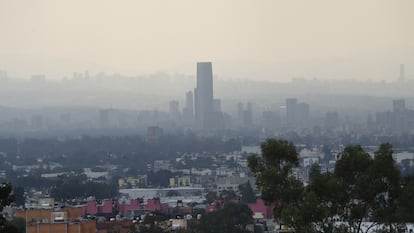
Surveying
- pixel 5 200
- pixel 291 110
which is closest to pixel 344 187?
pixel 5 200

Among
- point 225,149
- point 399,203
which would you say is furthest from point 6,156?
point 399,203

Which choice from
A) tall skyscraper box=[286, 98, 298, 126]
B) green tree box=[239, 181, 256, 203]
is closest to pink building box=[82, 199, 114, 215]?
green tree box=[239, 181, 256, 203]

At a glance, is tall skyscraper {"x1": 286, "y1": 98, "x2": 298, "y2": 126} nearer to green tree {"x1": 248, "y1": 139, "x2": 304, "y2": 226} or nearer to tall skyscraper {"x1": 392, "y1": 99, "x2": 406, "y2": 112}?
tall skyscraper {"x1": 392, "y1": 99, "x2": 406, "y2": 112}

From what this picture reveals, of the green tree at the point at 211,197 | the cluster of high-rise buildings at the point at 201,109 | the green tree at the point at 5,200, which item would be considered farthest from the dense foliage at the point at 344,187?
the cluster of high-rise buildings at the point at 201,109

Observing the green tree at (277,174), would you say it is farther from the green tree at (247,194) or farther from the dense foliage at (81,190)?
the dense foliage at (81,190)

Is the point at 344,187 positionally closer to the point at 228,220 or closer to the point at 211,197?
the point at 228,220

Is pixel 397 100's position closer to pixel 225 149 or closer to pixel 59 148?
pixel 225 149
